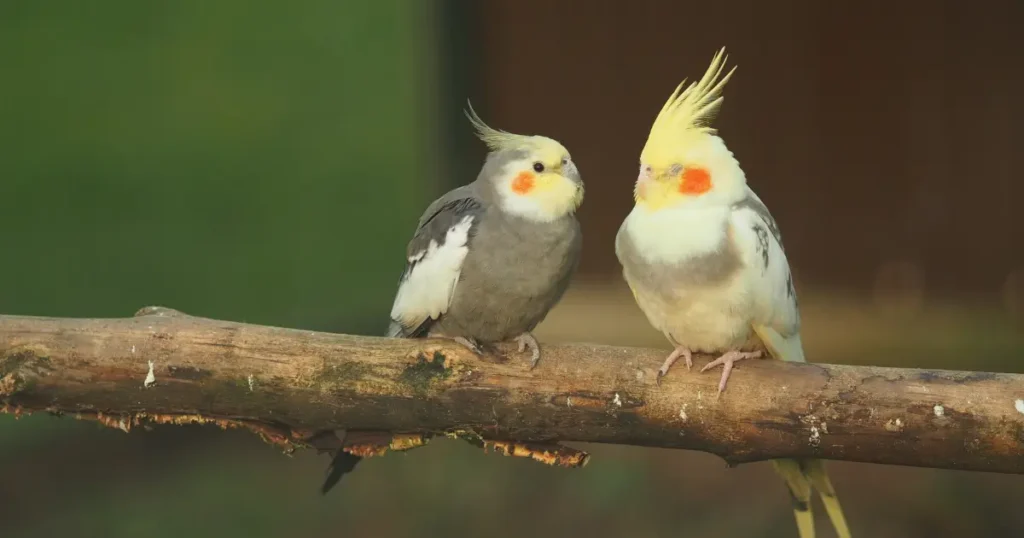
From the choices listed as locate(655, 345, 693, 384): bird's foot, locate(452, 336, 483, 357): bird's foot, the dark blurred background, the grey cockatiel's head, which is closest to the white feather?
locate(655, 345, 693, 384): bird's foot

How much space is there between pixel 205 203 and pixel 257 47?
0.59 meters

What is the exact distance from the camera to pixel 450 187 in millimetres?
3369

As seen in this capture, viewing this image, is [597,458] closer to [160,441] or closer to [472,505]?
[472,505]

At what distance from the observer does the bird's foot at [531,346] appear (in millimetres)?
A: 1812

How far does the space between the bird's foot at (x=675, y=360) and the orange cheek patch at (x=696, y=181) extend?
29cm

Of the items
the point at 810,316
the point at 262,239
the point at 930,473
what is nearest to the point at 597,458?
the point at 810,316

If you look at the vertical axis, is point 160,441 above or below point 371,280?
below

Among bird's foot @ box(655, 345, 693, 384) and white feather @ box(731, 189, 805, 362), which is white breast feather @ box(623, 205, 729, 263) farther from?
bird's foot @ box(655, 345, 693, 384)

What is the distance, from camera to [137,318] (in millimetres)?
1905

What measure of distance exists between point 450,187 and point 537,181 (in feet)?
4.80

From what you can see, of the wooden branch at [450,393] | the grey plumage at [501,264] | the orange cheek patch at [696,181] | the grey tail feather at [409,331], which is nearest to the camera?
the wooden branch at [450,393]

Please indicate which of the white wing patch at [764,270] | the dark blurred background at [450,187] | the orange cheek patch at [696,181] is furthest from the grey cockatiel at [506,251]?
the dark blurred background at [450,187]

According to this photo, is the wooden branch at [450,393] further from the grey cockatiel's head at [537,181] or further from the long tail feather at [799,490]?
the grey cockatiel's head at [537,181]

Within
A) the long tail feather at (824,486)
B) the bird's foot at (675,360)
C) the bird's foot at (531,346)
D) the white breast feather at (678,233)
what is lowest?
the long tail feather at (824,486)
